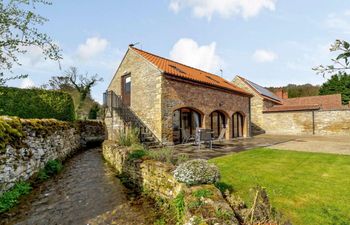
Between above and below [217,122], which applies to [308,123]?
below

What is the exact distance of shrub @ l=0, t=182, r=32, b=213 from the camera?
4.93 metres

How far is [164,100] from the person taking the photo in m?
12.2

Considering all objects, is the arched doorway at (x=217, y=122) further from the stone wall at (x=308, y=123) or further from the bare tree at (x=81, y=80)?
the bare tree at (x=81, y=80)

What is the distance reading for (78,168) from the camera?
9070 millimetres

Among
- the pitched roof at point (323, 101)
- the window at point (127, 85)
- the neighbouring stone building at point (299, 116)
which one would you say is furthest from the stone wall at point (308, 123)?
the window at point (127, 85)

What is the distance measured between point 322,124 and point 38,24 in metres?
24.9

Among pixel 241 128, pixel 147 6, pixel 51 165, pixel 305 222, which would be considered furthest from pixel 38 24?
pixel 241 128

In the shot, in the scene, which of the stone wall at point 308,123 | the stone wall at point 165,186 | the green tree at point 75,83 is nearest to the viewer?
the stone wall at point 165,186

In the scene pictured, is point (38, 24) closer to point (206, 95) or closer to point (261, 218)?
point (261, 218)

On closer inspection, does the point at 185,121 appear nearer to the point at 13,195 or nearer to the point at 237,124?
the point at 237,124

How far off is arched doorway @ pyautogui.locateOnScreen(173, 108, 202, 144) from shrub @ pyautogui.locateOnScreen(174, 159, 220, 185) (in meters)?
9.51

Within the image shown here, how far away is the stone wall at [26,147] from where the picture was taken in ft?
18.0

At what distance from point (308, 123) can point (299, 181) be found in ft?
64.3

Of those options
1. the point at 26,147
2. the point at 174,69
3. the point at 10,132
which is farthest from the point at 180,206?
the point at 174,69
